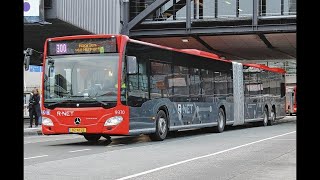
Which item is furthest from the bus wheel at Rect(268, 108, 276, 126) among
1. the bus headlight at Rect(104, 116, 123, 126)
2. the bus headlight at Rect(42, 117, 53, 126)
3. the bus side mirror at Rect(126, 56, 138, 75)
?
the bus headlight at Rect(42, 117, 53, 126)

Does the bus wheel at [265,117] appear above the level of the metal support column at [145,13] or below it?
below

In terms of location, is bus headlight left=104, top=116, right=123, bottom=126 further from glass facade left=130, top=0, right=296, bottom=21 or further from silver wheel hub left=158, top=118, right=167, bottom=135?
glass facade left=130, top=0, right=296, bottom=21

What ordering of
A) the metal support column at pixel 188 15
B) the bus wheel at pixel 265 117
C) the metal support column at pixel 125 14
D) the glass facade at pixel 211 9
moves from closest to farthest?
the bus wheel at pixel 265 117 < the glass facade at pixel 211 9 < the metal support column at pixel 188 15 < the metal support column at pixel 125 14

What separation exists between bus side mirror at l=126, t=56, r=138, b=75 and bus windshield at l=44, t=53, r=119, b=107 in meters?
0.38

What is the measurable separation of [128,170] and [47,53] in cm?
649

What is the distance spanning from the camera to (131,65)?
1394 cm

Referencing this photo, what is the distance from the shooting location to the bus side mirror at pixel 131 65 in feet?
45.4

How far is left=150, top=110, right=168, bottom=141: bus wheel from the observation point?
15.3 metres

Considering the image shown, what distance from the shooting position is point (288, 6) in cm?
2803

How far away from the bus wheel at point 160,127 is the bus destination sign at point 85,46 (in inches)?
110

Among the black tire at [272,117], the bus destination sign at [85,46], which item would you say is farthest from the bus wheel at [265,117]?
the bus destination sign at [85,46]

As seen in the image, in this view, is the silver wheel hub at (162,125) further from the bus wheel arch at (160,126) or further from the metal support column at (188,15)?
the metal support column at (188,15)

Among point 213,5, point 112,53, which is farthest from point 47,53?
point 213,5

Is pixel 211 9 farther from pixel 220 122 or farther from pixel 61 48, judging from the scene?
pixel 61 48
